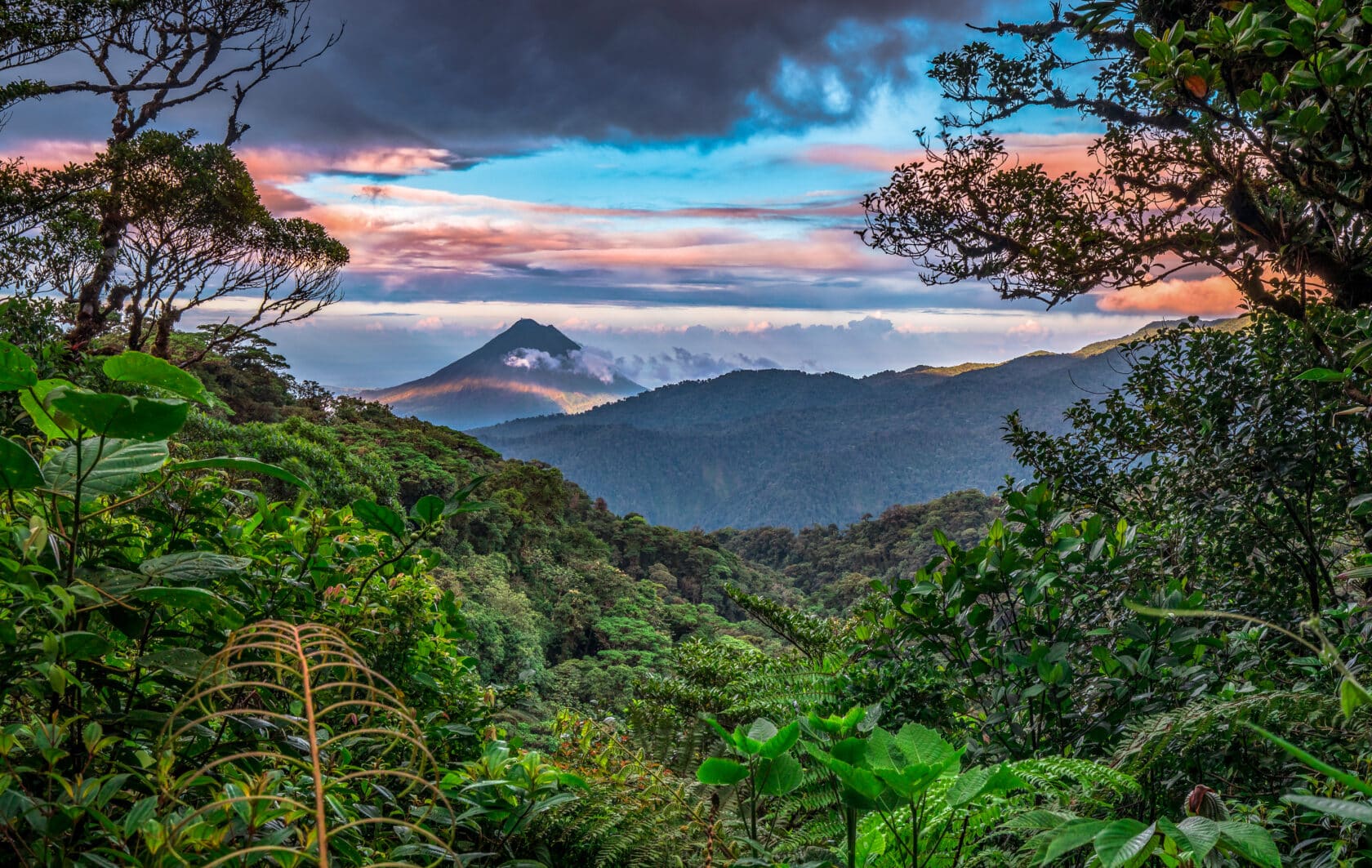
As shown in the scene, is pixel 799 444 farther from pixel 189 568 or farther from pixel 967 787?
pixel 189 568

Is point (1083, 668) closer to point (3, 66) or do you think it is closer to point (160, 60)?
point (3, 66)

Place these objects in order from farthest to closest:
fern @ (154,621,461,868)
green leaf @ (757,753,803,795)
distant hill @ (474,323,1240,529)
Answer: distant hill @ (474,323,1240,529), green leaf @ (757,753,803,795), fern @ (154,621,461,868)

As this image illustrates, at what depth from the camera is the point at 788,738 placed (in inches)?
28.6

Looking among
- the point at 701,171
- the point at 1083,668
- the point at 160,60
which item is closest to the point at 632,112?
the point at 701,171

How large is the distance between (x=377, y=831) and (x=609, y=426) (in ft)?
228

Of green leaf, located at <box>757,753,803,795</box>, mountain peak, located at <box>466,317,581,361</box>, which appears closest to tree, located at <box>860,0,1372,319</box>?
green leaf, located at <box>757,753,803,795</box>

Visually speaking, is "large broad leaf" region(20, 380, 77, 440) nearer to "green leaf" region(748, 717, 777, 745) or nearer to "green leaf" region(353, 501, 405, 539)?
"green leaf" region(353, 501, 405, 539)

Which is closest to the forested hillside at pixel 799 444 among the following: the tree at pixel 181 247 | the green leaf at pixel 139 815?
the tree at pixel 181 247

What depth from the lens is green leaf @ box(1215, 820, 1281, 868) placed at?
0.52 meters

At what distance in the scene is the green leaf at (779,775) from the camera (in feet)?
2.53

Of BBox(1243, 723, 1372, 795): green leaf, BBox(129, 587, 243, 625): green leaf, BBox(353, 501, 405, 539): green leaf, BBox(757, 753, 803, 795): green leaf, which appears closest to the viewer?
BBox(1243, 723, 1372, 795): green leaf

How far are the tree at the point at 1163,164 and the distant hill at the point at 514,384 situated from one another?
58.7 metres

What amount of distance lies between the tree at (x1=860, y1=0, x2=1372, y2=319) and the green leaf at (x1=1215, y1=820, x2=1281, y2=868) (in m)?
1.32

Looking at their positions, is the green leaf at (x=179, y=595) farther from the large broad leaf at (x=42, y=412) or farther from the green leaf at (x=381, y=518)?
the green leaf at (x=381, y=518)
